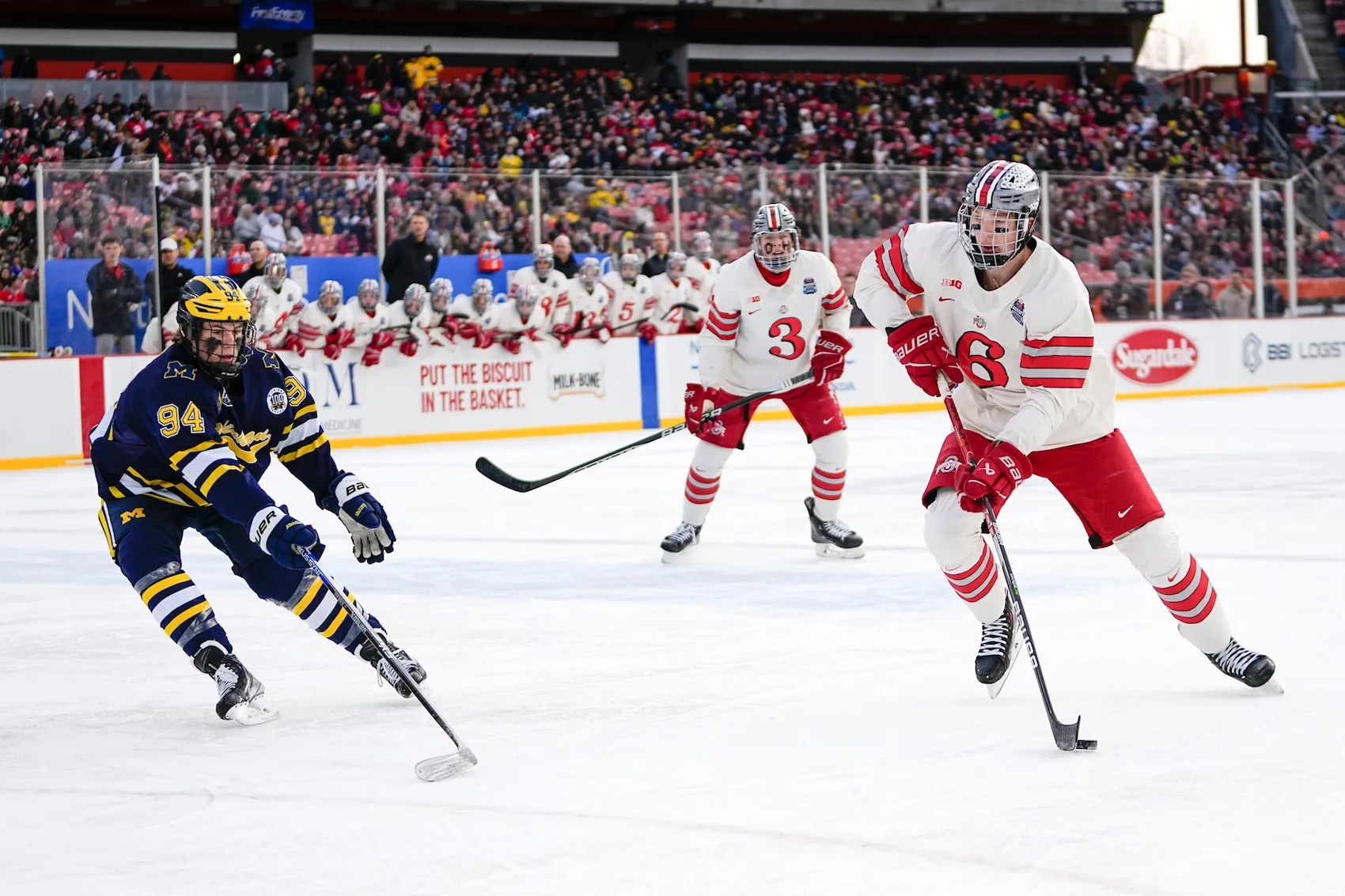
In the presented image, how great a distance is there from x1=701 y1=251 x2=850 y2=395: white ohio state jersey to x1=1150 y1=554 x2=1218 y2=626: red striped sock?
3020 millimetres

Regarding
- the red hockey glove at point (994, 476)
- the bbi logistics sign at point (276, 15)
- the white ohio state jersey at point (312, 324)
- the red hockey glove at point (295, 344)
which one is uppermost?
the bbi logistics sign at point (276, 15)

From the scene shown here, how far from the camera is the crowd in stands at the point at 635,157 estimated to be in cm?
1320

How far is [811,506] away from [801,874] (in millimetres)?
4190

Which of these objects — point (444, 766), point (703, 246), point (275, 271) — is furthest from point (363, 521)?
point (703, 246)

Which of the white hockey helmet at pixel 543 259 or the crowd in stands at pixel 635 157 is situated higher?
the crowd in stands at pixel 635 157

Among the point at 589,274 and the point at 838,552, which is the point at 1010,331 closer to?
the point at 838,552

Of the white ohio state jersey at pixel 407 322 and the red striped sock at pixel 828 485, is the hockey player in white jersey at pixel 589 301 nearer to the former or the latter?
the white ohio state jersey at pixel 407 322

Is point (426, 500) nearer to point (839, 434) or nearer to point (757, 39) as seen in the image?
point (839, 434)

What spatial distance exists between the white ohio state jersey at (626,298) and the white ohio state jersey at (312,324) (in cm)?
240

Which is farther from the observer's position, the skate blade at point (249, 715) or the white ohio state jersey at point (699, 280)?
the white ohio state jersey at point (699, 280)

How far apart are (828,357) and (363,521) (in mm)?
3243

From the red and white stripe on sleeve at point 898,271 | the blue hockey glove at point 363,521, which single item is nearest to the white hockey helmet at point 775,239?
the red and white stripe on sleeve at point 898,271

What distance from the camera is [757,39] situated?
26.7m

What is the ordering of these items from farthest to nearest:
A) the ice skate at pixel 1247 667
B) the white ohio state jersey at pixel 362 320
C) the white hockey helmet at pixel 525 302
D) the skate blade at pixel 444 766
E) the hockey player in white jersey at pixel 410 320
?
the white hockey helmet at pixel 525 302 < the hockey player in white jersey at pixel 410 320 < the white ohio state jersey at pixel 362 320 < the ice skate at pixel 1247 667 < the skate blade at pixel 444 766
